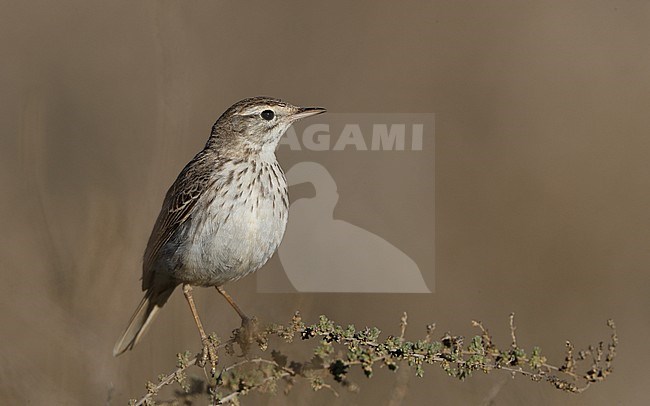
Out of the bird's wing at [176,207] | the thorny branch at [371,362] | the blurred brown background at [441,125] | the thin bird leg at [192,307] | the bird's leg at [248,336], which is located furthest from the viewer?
the blurred brown background at [441,125]

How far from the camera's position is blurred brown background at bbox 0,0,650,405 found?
6.54 meters

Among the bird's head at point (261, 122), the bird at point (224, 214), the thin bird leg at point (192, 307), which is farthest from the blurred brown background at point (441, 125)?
the bird's head at point (261, 122)

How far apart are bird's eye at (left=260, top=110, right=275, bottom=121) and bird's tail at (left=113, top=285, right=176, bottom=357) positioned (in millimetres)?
1022

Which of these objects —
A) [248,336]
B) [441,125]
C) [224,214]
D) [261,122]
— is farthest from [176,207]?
[441,125]

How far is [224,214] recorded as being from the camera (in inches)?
179

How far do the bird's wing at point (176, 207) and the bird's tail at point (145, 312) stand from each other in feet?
0.44

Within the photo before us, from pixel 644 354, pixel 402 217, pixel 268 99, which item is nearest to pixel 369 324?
pixel 402 217

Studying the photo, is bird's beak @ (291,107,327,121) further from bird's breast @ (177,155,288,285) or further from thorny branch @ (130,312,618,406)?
thorny branch @ (130,312,618,406)

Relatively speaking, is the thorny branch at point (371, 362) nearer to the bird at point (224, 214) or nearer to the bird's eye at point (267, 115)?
the bird at point (224, 214)

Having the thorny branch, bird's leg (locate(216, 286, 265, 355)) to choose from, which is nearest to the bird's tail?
bird's leg (locate(216, 286, 265, 355))

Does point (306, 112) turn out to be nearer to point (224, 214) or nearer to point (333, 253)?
point (224, 214)

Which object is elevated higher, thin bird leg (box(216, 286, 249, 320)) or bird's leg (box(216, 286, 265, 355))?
thin bird leg (box(216, 286, 249, 320))

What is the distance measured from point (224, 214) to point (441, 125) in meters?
4.28

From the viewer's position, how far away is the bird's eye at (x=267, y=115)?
4902mm
